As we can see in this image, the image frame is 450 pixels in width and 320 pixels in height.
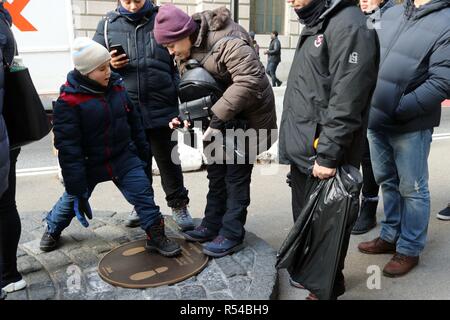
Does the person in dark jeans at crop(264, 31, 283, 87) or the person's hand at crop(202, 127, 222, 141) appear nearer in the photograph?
the person's hand at crop(202, 127, 222, 141)

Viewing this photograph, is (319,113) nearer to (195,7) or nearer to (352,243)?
(352,243)

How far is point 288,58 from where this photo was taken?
59.0ft

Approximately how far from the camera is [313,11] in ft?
8.09

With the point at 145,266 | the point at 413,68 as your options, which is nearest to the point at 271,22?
the point at 413,68

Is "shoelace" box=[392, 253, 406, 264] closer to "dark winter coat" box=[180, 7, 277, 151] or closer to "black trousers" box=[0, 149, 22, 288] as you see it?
"dark winter coat" box=[180, 7, 277, 151]

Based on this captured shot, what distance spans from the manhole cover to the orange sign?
1105 centimetres

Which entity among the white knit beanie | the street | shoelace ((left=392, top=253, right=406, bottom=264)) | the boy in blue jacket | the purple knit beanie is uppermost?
the purple knit beanie

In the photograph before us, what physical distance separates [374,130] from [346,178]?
0.94 metres

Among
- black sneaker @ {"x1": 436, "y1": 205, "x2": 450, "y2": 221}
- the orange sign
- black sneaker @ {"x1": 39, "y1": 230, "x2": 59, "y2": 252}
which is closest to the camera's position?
A: black sneaker @ {"x1": 39, "y1": 230, "x2": 59, "y2": 252}

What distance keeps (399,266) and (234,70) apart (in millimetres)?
1824

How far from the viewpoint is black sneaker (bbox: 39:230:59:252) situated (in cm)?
330

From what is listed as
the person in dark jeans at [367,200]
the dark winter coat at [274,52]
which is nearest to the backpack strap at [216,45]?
the person in dark jeans at [367,200]

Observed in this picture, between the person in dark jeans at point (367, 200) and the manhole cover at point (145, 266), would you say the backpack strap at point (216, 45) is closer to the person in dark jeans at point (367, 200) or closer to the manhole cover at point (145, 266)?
the manhole cover at point (145, 266)

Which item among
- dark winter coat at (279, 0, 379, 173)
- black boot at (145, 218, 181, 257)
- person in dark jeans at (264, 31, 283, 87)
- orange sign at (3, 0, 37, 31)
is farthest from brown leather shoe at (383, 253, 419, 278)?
person in dark jeans at (264, 31, 283, 87)
